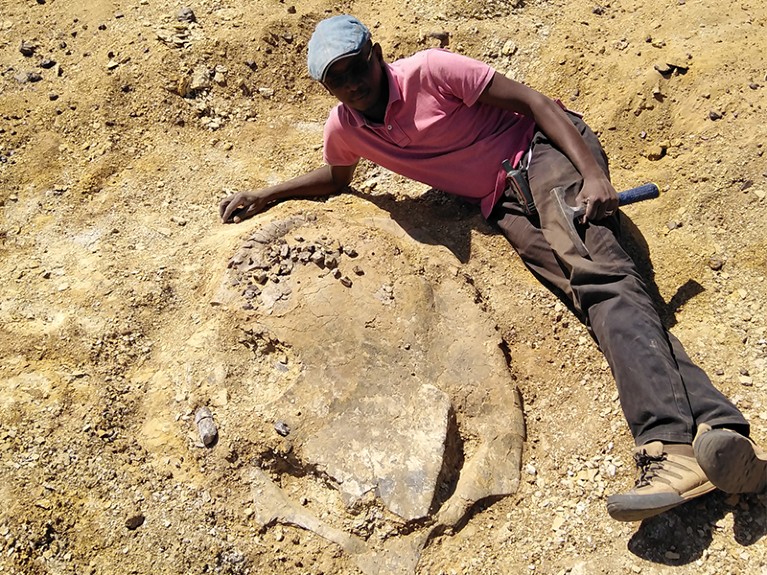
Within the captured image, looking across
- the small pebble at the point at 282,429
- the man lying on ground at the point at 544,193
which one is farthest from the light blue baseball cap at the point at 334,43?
the small pebble at the point at 282,429

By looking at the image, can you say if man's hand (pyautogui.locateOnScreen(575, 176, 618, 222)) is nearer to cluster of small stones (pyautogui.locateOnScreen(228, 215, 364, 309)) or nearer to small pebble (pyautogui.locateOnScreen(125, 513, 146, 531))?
cluster of small stones (pyautogui.locateOnScreen(228, 215, 364, 309))

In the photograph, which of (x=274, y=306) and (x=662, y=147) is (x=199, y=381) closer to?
(x=274, y=306)

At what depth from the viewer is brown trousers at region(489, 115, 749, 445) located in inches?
91.7

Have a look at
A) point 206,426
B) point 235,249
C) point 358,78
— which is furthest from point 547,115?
point 206,426

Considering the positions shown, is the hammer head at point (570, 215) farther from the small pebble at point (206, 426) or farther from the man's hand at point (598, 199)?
the small pebble at point (206, 426)

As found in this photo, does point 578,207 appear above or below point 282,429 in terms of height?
above

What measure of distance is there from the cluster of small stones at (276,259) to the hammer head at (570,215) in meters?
0.84

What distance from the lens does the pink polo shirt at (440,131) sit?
2.92 metres

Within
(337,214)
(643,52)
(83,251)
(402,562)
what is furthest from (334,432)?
(643,52)

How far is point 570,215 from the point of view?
2.82 metres

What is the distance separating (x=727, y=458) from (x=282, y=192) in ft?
7.16

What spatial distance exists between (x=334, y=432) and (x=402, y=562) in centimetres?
51

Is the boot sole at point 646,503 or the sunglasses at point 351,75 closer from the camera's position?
the boot sole at point 646,503

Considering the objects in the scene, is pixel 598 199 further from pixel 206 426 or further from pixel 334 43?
pixel 206 426
